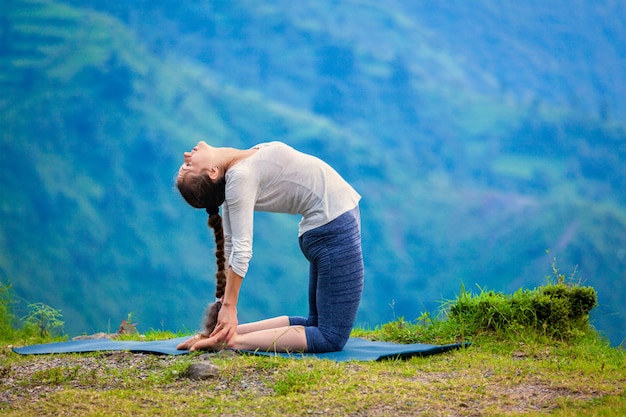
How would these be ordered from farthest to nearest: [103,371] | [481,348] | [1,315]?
[1,315] → [481,348] → [103,371]

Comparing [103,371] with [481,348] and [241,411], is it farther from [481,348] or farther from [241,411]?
[481,348]

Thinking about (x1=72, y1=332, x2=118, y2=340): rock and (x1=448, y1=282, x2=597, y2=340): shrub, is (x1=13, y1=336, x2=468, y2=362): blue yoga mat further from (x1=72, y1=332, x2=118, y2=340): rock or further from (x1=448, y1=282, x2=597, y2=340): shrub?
(x1=72, y1=332, x2=118, y2=340): rock

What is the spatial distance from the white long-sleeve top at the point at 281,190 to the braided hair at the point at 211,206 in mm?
52

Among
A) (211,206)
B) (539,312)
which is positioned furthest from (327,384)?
(539,312)

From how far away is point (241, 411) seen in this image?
2.92 metres

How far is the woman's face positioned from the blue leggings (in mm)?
708

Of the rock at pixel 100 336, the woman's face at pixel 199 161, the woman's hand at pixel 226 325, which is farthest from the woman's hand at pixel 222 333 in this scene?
the rock at pixel 100 336

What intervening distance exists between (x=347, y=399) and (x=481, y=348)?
5.64 ft

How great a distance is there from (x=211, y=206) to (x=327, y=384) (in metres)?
1.32

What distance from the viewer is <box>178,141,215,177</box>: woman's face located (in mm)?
3918


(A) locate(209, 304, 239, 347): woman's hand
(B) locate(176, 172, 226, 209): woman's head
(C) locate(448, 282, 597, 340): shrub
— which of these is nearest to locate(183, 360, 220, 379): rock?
(A) locate(209, 304, 239, 347): woman's hand

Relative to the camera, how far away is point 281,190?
160 inches

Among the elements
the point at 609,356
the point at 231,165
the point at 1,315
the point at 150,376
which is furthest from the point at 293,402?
the point at 1,315

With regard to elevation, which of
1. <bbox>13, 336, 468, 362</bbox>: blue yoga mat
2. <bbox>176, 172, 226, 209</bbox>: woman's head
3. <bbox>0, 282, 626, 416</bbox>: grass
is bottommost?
<bbox>0, 282, 626, 416</bbox>: grass
